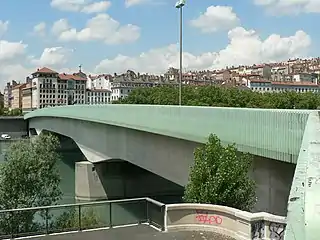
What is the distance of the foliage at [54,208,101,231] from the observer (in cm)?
1212

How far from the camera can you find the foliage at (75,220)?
12.1 meters

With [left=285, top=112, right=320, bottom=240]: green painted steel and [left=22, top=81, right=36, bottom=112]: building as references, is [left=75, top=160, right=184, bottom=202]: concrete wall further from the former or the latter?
[left=22, top=81, right=36, bottom=112]: building

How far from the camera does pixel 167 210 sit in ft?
37.8

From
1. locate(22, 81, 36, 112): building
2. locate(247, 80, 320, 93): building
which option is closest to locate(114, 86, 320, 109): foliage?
locate(247, 80, 320, 93): building

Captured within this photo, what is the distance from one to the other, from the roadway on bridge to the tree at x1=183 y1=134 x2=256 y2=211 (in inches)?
46.4

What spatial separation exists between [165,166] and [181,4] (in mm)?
9215

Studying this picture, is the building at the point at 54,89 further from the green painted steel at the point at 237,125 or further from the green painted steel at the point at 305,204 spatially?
the green painted steel at the point at 305,204

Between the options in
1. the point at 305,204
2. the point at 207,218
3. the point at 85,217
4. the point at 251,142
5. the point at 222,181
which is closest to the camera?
the point at 305,204

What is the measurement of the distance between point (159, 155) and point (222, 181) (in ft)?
39.7

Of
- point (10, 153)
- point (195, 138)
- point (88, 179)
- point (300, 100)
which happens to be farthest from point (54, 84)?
point (195, 138)

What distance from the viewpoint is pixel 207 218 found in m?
11.0

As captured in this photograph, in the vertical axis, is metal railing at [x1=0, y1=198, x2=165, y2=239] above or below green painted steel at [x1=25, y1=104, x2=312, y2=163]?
A: below

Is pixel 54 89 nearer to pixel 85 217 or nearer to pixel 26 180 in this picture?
pixel 26 180

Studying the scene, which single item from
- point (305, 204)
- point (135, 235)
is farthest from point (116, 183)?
point (305, 204)
